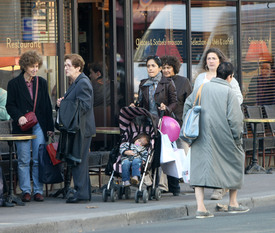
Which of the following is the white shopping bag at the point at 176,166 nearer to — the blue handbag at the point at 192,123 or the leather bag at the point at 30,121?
the blue handbag at the point at 192,123

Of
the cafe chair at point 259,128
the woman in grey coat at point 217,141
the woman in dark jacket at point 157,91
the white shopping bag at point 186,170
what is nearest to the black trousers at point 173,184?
the woman in dark jacket at point 157,91

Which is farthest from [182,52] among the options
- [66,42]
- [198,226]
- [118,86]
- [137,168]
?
[198,226]

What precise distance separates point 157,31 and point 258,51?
2.41 meters

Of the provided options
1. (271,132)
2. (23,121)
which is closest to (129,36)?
(23,121)

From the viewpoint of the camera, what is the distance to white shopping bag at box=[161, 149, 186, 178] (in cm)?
1092

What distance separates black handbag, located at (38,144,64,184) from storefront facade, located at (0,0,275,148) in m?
1.74

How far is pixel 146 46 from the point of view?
13828 mm

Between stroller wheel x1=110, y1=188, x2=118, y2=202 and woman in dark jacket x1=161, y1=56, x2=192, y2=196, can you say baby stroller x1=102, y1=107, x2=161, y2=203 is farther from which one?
woman in dark jacket x1=161, y1=56, x2=192, y2=196

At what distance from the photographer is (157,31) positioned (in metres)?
14.0

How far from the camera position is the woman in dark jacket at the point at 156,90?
11367 mm

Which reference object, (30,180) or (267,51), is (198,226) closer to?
(30,180)

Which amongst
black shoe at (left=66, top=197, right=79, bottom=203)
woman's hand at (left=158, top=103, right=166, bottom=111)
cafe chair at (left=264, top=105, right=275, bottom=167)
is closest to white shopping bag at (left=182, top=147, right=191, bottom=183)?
woman's hand at (left=158, top=103, right=166, bottom=111)

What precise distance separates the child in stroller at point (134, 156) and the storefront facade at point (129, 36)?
2.27 metres

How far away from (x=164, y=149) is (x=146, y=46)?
11.6 ft
